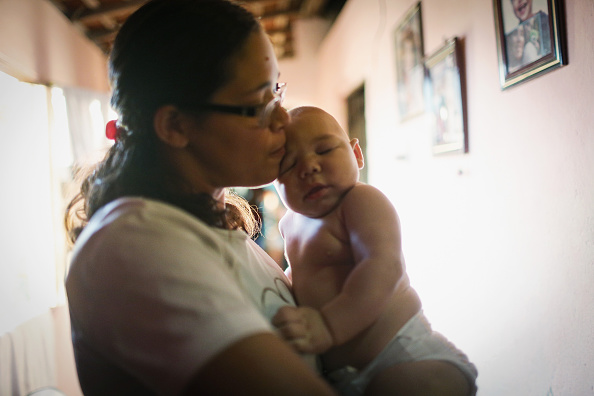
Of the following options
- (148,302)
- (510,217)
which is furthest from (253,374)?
(510,217)

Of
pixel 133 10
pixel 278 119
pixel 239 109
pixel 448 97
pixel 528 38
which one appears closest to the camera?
pixel 239 109

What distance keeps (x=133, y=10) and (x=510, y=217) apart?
2.59 m

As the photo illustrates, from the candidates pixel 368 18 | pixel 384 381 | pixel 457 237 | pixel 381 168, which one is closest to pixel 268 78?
pixel 384 381

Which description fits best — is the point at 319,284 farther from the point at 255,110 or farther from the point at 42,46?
the point at 42,46

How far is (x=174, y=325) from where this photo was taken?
0.46m

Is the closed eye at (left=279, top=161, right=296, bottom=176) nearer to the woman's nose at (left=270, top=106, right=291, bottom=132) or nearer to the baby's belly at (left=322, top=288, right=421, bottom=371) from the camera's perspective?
the woman's nose at (left=270, top=106, right=291, bottom=132)

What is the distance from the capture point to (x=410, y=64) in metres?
2.72

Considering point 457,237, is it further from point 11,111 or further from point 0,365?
point 11,111

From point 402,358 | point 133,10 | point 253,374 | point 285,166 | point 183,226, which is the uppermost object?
point 133,10

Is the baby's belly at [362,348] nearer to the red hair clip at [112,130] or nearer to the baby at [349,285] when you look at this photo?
the baby at [349,285]

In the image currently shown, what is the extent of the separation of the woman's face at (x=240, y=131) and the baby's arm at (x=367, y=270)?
8.1 inches

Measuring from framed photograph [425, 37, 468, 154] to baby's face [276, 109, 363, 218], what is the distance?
51.7 inches

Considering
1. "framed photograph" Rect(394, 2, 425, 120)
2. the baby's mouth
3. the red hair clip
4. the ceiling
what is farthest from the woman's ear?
the ceiling

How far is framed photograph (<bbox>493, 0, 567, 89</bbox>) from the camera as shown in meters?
1.30
